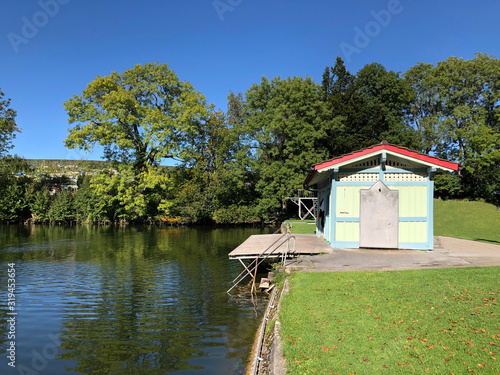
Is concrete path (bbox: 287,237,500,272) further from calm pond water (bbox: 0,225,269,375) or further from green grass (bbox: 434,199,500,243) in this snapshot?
green grass (bbox: 434,199,500,243)

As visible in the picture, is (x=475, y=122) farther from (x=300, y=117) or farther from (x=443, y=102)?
(x=300, y=117)

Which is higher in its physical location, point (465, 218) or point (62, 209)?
point (465, 218)

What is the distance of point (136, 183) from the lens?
43.4 m

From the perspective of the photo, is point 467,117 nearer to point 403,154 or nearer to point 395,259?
point 403,154

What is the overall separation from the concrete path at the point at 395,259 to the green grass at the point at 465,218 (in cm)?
1423

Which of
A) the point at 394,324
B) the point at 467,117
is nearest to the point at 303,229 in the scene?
the point at 394,324

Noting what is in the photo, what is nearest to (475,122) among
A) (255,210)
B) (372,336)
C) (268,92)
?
(268,92)

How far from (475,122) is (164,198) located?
4010 centimetres

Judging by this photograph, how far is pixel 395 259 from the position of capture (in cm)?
1348

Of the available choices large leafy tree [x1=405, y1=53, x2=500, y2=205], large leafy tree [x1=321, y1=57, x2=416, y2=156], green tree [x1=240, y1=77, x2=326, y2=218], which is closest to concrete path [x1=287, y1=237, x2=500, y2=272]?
green tree [x1=240, y1=77, x2=326, y2=218]

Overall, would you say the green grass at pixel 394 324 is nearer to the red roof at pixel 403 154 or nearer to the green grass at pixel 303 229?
the red roof at pixel 403 154

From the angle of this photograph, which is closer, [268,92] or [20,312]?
[20,312]

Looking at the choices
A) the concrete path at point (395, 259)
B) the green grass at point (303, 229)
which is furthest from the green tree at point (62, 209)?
the concrete path at point (395, 259)

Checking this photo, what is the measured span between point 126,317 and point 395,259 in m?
9.75
